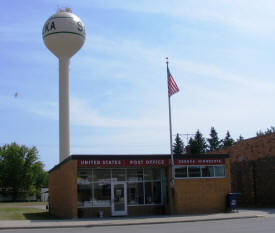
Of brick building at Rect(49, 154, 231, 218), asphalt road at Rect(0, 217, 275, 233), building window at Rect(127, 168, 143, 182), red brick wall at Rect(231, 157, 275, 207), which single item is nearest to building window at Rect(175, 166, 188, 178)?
brick building at Rect(49, 154, 231, 218)

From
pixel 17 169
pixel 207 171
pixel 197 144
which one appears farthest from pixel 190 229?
pixel 197 144

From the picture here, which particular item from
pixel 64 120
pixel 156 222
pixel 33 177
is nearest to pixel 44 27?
pixel 64 120

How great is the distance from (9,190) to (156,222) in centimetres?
6408

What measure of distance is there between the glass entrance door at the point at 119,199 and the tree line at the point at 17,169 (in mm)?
54788

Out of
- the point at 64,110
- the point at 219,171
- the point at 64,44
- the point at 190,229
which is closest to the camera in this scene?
the point at 190,229

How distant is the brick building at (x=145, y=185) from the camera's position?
2600cm

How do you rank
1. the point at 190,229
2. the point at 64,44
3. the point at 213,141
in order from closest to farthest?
the point at 190,229 < the point at 64,44 < the point at 213,141

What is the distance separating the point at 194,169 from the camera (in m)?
27.1

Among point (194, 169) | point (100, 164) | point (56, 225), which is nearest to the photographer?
point (56, 225)

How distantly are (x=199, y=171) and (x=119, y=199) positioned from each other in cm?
544

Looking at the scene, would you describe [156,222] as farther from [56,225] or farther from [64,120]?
[64,120]

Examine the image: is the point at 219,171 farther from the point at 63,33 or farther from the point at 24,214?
the point at 63,33

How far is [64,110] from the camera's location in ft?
142

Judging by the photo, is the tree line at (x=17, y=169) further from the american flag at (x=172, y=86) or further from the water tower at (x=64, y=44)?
the american flag at (x=172, y=86)
